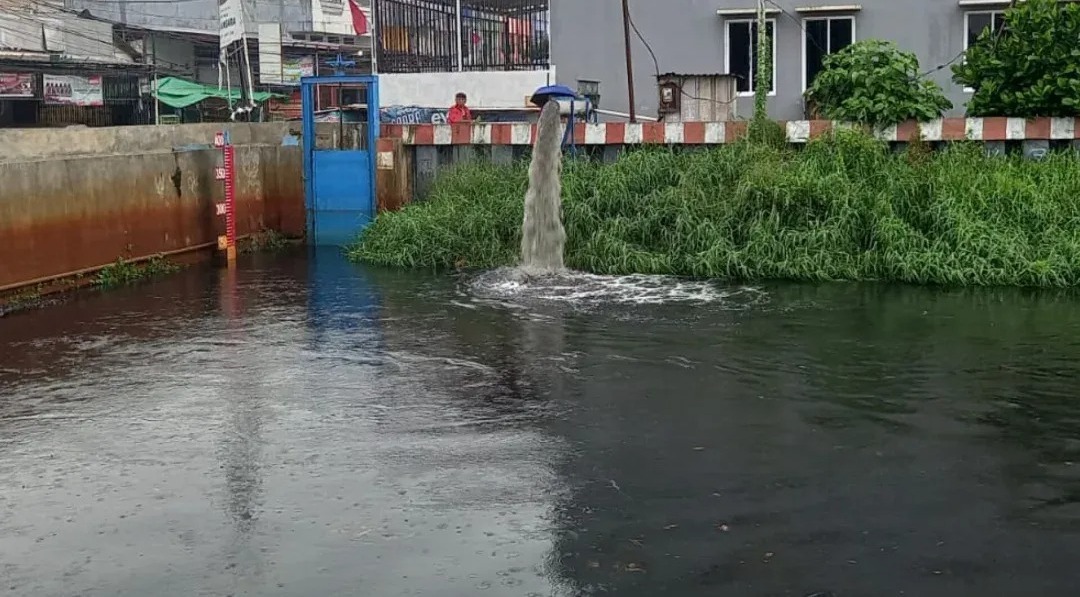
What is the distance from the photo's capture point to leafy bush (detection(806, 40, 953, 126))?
16.0 meters

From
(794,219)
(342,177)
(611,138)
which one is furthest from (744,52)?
(794,219)

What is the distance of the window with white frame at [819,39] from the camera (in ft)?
73.6

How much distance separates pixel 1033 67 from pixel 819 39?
23.3ft

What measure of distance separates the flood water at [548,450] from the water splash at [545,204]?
2.71 m

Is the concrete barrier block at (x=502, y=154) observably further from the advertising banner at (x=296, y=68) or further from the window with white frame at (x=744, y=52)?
the advertising banner at (x=296, y=68)

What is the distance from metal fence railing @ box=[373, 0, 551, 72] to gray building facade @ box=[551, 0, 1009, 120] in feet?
10.2

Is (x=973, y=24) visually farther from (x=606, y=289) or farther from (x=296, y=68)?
(x=296, y=68)

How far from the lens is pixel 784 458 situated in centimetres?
736

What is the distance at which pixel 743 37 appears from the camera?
2297 centimetres

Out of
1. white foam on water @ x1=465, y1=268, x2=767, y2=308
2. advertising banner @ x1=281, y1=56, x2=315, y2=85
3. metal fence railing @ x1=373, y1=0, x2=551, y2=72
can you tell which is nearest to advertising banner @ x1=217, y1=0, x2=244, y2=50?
metal fence railing @ x1=373, y1=0, x2=551, y2=72

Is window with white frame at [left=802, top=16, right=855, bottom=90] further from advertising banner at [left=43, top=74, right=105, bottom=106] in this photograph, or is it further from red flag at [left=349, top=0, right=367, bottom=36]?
advertising banner at [left=43, top=74, right=105, bottom=106]

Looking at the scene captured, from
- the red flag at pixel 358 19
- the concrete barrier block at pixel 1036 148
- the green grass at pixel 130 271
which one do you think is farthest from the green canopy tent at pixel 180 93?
the concrete barrier block at pixel 1036 148

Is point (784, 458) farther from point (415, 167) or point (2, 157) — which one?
point (415, 167)

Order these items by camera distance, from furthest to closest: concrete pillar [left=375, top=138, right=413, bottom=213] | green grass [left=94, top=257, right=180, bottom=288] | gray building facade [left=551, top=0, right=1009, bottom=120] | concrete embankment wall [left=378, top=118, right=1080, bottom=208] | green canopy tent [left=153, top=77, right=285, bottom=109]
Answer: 1. green canopy tent [left=153, top=77, right=285, bottom=109]
2. gray building facade [left=551, top=0, right=1009, bottom=120]
3. concrete pillar [left=375, top=138, right=413, bottom=213]
4. concrete embankment wall [left=378, top=118, right=1080, bottom=208]
5. green grass [left=94, top=257, right=180, bottom=288]
